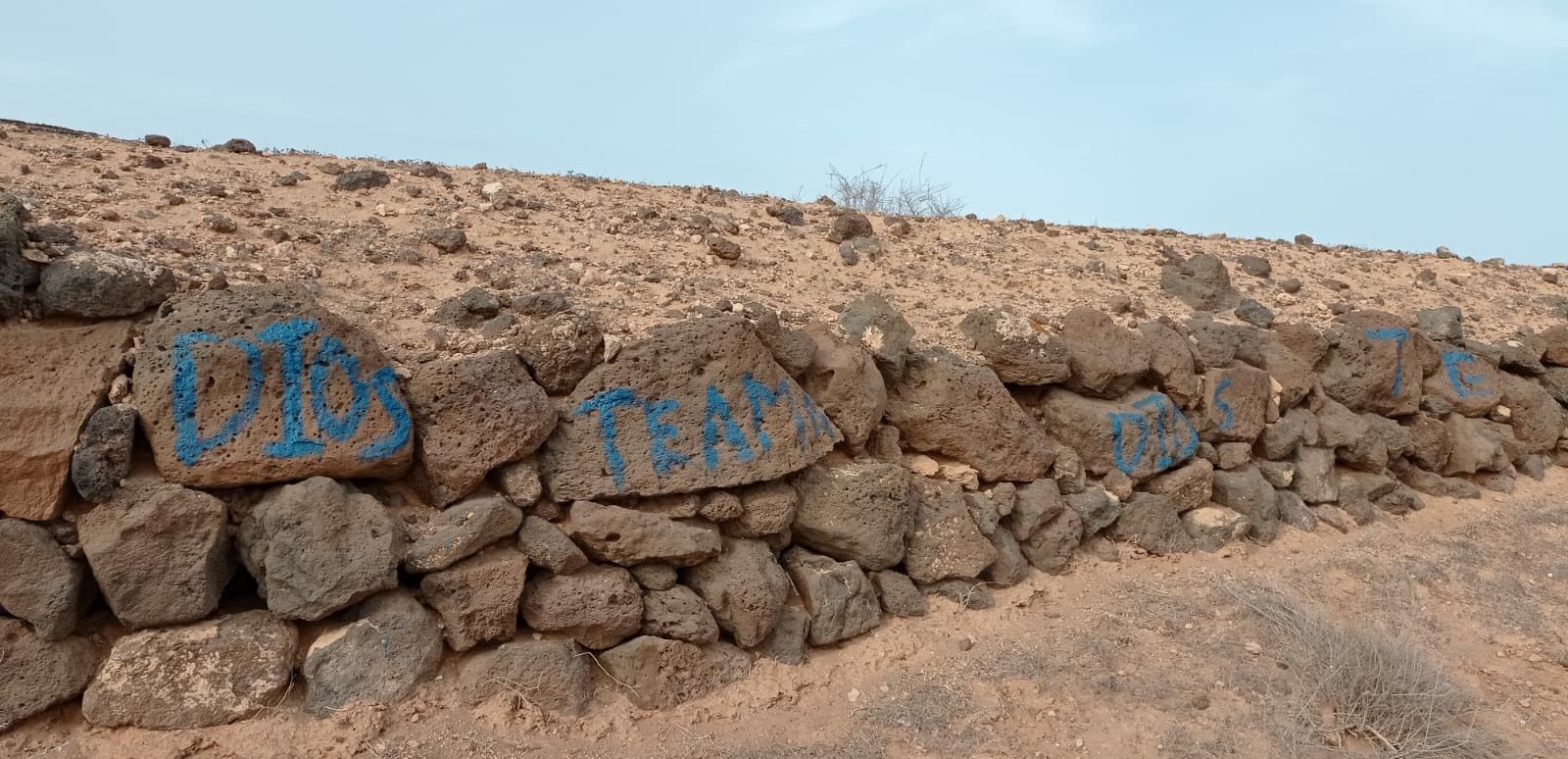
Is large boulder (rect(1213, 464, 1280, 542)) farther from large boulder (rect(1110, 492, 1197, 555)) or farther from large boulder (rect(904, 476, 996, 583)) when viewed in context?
large boulder (rect(904, 476, 996, 583))

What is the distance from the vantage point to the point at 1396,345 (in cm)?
633

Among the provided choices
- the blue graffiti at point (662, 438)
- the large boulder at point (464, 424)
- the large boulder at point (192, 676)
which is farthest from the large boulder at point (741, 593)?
the large boulder at point (192, 676)

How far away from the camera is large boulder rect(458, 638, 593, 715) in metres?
3.29

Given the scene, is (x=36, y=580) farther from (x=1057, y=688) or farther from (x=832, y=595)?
(x=1057, y=688)

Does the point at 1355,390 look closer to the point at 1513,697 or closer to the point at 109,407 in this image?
the point at 1513,697

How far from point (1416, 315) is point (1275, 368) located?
2110 mm

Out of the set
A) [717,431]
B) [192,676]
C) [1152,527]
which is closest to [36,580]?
[192,676]

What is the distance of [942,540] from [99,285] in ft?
10.8

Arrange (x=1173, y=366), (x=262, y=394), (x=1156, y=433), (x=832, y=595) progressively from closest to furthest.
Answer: (x=262, y=394) → (x=832, y=595) → (x=1156, y=433) → (x=1173, y=366)

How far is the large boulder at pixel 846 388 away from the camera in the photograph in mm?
4176

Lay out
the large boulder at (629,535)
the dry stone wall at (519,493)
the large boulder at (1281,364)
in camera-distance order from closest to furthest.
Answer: the dry stone wall at (519,493)
the large boulder at (629,535)
the large boulder at (1281,364)

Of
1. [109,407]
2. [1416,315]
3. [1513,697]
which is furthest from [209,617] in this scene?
[1416,315]

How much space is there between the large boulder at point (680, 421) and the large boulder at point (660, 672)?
566 millimetres

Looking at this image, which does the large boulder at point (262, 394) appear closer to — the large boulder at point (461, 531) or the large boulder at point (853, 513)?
the large boulder at point (461, 531)
